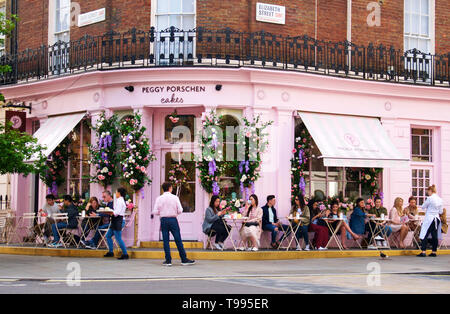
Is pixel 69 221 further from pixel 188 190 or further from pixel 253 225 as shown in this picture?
pixel 253 225

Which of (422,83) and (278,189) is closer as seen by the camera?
(278,189)

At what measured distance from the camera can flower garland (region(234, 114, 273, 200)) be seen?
18828 millimetres

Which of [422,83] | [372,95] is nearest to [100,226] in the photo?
[372,95]

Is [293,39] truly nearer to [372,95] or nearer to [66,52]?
[372,95]

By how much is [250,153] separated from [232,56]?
2538 millimetres

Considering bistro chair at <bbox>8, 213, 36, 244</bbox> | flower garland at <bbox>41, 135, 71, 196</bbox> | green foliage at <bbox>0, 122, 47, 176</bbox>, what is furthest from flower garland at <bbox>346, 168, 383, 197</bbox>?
bistro chair at <bbox>8, 213, 36, 244</bbox>

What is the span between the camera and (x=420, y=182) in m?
21.6

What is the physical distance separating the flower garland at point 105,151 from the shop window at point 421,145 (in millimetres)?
8528

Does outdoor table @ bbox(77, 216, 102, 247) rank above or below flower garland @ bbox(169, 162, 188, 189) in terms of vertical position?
below

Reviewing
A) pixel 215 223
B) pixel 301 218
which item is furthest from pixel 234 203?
pixel 301 218

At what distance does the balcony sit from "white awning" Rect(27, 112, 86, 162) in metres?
1.24

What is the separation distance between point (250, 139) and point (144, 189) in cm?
303

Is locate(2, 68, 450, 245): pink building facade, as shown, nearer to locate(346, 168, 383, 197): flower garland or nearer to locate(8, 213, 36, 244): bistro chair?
locate(346, 168, 383, 197): flower garland

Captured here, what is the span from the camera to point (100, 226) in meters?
18.8
